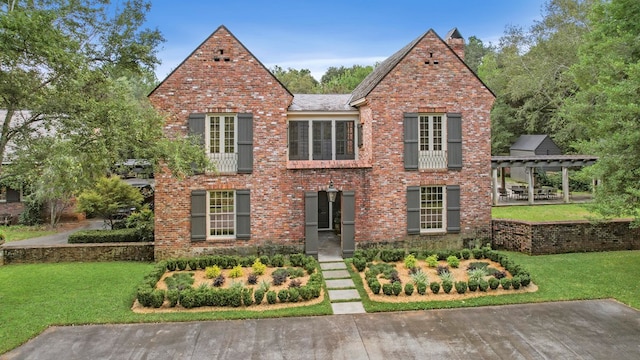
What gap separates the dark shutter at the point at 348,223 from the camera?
1510 centimetres

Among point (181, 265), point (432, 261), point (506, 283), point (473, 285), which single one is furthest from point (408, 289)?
point (181, 265)

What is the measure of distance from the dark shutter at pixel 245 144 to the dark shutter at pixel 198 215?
160 centimetres

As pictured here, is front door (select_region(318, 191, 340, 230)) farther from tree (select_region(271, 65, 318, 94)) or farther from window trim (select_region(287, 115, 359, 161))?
tree (select_region(271, 65, 318, 94))

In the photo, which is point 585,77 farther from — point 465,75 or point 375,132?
point 375,132

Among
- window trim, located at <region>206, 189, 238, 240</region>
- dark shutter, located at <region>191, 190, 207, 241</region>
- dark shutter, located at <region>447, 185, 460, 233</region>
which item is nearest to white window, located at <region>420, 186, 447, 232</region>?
dark shutter, located at <region>447, 185, 460, 233</region>

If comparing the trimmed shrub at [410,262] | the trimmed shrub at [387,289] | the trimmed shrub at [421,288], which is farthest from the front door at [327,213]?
the trimmed shrub at [421,288]

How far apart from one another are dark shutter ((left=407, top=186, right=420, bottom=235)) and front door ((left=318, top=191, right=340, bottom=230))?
370cm

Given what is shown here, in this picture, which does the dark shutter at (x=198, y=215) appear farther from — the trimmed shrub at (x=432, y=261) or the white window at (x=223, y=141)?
the trimmed shrub at (x=432, y=261)

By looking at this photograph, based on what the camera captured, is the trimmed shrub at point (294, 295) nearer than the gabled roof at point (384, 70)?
Yes

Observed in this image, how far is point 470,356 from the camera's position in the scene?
838 cm

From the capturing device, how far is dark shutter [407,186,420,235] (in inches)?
617

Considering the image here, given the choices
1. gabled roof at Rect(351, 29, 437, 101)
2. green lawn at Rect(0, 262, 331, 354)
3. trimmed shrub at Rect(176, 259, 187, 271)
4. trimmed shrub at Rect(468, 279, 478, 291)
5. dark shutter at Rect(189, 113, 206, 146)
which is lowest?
green lawn at Rect(0, 262, 331, 354)

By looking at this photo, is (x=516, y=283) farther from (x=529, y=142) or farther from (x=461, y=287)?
(x=529, y=142)

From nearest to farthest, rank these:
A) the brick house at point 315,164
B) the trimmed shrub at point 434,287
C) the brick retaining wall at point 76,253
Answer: the trimmed shrub at point 434,287
the brick house at point 315,164
the brick retaining wall at point 76,253
